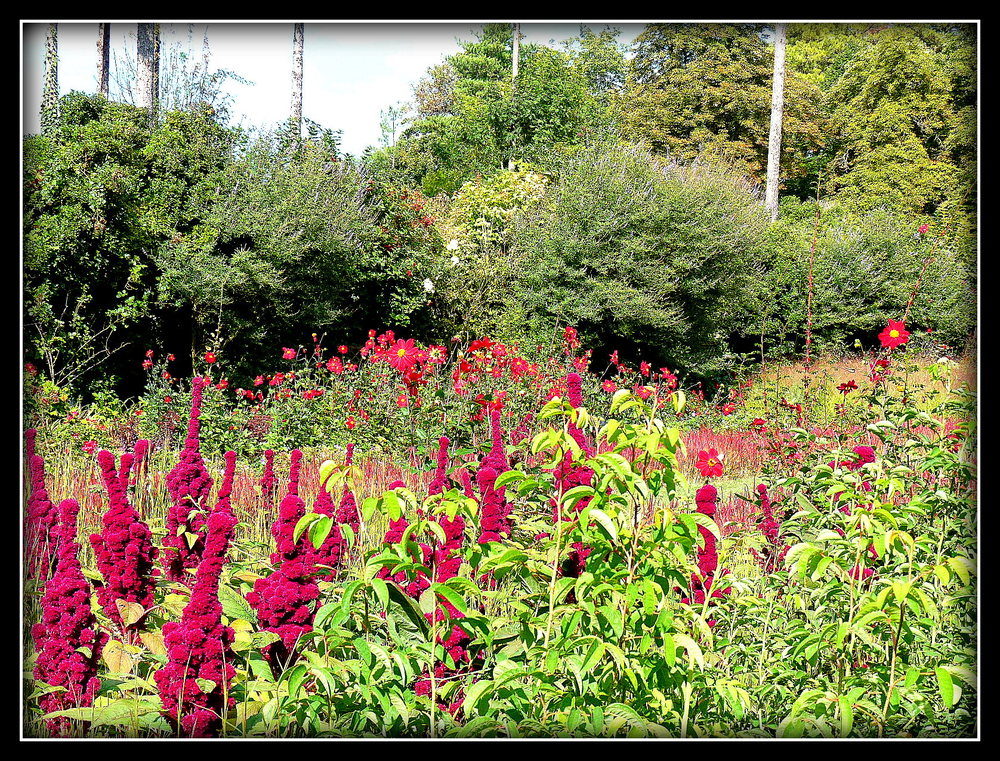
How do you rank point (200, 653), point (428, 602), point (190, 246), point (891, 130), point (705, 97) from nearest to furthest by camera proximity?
point (200, 653), point (428, 602), point (190, 246), point (891, 130), point (705, 97)

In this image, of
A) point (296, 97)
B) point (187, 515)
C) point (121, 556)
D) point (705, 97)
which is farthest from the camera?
point (705, 97)

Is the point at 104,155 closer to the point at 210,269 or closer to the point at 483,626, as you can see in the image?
the point at 210,269

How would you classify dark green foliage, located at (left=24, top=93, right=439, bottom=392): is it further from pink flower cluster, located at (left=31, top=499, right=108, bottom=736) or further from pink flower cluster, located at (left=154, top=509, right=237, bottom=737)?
pink flower cluster, located at (left=154, top=509, right=237, bottom=737)

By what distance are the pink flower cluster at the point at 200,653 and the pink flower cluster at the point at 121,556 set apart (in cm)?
28

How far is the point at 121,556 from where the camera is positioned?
178cm

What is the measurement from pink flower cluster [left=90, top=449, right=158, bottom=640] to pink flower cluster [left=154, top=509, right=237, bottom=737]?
0.28 meters

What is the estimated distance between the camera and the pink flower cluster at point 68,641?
5.16 ft

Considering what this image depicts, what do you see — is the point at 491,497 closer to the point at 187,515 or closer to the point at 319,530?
the point at 319,530

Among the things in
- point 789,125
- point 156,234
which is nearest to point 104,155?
point 156,234

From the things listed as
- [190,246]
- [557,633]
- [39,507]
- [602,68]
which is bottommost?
[557,633]

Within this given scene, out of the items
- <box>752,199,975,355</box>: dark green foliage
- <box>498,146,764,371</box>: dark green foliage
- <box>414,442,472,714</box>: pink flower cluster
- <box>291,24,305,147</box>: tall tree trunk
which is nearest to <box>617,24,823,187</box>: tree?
<box>752,199,975,355</box>: dark green foliage

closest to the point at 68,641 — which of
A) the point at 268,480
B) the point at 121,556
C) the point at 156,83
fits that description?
the point at 121,556

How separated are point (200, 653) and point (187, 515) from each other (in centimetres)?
58

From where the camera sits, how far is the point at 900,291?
1245cm
